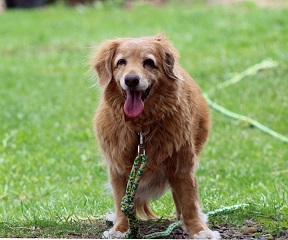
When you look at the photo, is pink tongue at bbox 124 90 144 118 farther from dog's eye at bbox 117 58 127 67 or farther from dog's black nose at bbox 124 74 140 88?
dog's eye at bbox 117 58 127 67

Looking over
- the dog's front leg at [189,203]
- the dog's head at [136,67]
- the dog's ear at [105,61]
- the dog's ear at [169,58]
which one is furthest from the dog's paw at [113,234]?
the dog's ear at [169,58]

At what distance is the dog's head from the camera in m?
4.90

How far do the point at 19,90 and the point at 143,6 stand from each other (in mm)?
10287

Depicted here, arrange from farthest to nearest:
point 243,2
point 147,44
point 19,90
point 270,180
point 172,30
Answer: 1. point 243,2
2. point 172,30
3. point 19,90
4. point 270,180
5. point 147,44

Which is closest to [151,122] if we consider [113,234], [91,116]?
[113,234]

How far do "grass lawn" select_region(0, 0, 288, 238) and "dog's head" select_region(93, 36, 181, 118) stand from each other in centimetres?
31

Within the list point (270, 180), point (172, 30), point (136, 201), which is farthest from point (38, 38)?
point (136, 201)

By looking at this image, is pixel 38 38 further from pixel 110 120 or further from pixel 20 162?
pixel 110 120

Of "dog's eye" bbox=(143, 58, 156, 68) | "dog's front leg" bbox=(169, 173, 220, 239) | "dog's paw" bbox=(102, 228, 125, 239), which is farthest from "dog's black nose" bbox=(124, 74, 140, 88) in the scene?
"dog's paw" bbox=(102, 228, 125, 239)

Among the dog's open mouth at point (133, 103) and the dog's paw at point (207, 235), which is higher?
the dog's open mouth at point (133, 103)

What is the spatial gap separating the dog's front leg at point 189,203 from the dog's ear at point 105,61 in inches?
32.3

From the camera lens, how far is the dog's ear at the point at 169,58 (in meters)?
Answer: 5.12

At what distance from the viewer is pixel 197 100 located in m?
5.55

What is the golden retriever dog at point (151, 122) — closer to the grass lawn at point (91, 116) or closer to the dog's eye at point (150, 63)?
the dog's eye at point (150, 63)
